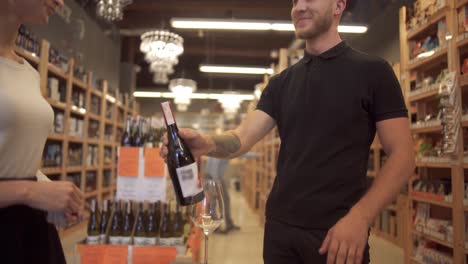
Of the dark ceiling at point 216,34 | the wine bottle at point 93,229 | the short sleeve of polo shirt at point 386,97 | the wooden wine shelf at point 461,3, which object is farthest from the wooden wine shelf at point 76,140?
the short sleeve of polo shirt at point 386,97

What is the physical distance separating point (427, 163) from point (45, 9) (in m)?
2.90

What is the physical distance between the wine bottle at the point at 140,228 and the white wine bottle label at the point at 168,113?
1.49 metres

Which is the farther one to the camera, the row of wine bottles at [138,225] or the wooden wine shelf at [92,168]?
the wooden wine shelf at [92,168]

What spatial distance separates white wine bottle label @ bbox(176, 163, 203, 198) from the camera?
3.88 feet

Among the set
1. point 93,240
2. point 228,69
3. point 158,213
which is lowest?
point 93,240

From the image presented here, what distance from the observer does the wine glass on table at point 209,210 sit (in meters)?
1.41

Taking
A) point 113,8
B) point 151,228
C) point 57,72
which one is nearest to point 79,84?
point 57,72

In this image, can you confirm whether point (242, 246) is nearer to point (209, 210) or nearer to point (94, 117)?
point (94, 117)

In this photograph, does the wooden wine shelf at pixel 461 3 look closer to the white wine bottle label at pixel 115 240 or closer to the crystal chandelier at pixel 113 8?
the crystal chandelier at pixel 113 8

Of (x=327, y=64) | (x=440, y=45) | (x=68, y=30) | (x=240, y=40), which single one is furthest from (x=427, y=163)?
(x=240, y=40)

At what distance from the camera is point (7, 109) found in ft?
3.18

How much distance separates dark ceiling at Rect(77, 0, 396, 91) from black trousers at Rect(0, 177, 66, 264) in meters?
1.69

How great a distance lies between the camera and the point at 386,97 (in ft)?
3.75

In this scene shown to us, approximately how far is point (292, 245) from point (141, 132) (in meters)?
2.59
